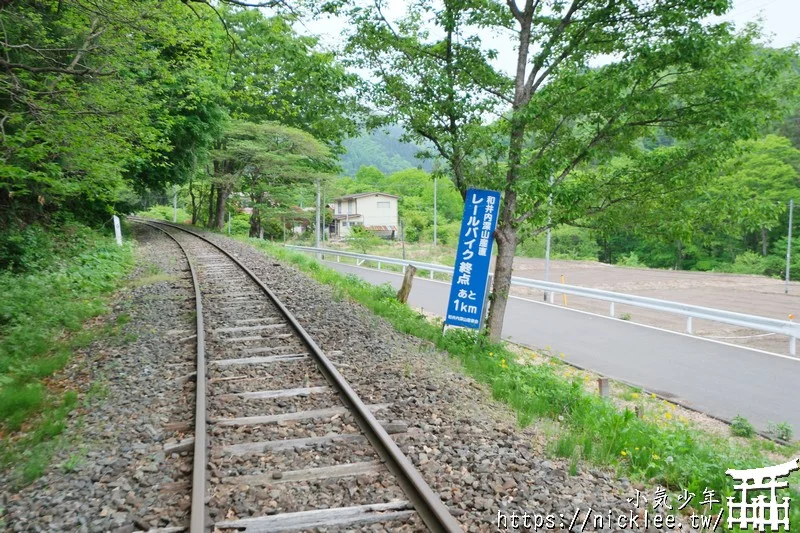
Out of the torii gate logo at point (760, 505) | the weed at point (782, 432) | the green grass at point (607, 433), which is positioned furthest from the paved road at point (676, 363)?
the torii gate logo at point (760, 505)

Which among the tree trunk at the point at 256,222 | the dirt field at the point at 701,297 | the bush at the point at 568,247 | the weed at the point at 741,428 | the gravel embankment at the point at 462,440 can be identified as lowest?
the weed at the point at 741,428

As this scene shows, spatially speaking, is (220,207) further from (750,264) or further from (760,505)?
(750,264)

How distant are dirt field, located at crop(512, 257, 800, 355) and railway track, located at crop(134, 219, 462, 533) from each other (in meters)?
10.3

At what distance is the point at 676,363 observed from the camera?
968 centimetres

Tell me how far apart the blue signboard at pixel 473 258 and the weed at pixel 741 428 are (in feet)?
11.7

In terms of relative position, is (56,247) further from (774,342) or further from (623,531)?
(774,342)

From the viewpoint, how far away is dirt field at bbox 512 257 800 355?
1294 cm

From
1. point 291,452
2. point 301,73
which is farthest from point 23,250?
point 291,452

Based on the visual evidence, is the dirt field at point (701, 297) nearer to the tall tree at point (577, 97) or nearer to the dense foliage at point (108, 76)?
the tall tree at point (577, 97)

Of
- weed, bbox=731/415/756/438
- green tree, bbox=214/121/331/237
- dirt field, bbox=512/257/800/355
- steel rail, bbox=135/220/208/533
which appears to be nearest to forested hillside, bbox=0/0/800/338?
weed, bbox=731/415/756/438

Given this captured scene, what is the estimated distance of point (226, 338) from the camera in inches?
279

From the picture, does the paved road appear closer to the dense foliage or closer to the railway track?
the railway track

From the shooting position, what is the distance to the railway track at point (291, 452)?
314cm
